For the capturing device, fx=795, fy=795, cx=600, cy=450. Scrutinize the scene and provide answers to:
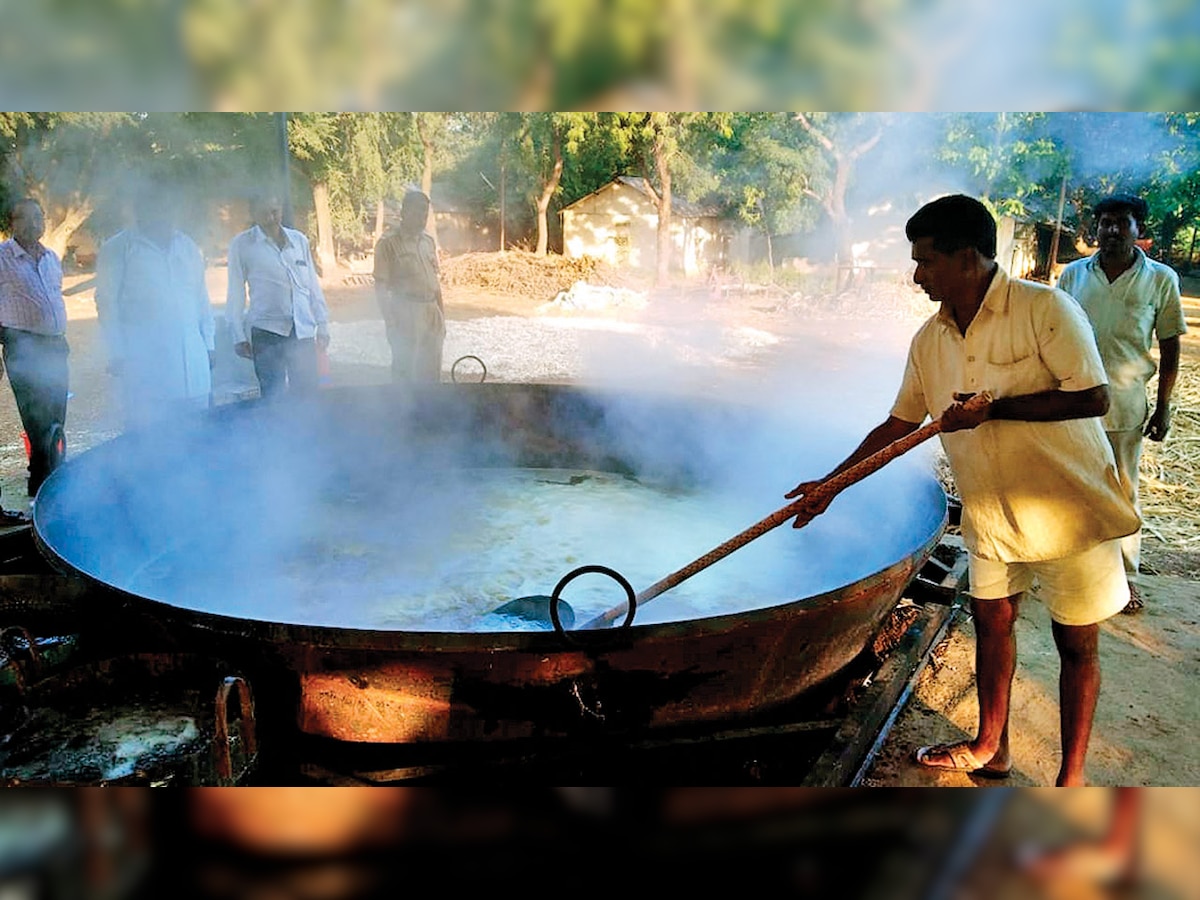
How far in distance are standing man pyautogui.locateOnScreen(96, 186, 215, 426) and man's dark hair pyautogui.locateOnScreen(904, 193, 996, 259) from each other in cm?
483

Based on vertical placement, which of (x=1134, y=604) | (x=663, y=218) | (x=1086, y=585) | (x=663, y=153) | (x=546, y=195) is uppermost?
(x=663, y=153)

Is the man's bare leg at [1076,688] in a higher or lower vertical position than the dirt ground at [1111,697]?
higher

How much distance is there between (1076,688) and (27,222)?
6205mm

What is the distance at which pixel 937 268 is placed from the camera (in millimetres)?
2404

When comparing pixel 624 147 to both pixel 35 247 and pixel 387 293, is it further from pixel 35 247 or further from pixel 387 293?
pixel 35 247

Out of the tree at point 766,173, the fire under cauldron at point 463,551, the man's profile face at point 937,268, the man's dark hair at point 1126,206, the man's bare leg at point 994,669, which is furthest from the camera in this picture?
the tree at point 766,173

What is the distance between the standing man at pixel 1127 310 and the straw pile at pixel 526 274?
16.8m

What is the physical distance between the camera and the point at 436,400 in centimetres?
545

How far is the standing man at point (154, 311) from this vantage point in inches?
222

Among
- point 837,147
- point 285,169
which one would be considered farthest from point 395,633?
point 837,147

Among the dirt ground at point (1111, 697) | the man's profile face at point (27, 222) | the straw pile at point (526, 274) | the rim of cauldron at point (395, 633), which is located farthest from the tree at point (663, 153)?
the rim of cauldron at point (395, 633)

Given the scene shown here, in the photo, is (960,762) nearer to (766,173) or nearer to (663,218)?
(766,173)

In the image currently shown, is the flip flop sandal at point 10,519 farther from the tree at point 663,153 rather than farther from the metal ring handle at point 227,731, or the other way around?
the tree at point 663,153

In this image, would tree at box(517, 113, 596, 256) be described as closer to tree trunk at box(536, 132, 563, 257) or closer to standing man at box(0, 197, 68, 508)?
tree trunk at box(536, 132, 563, 257)
